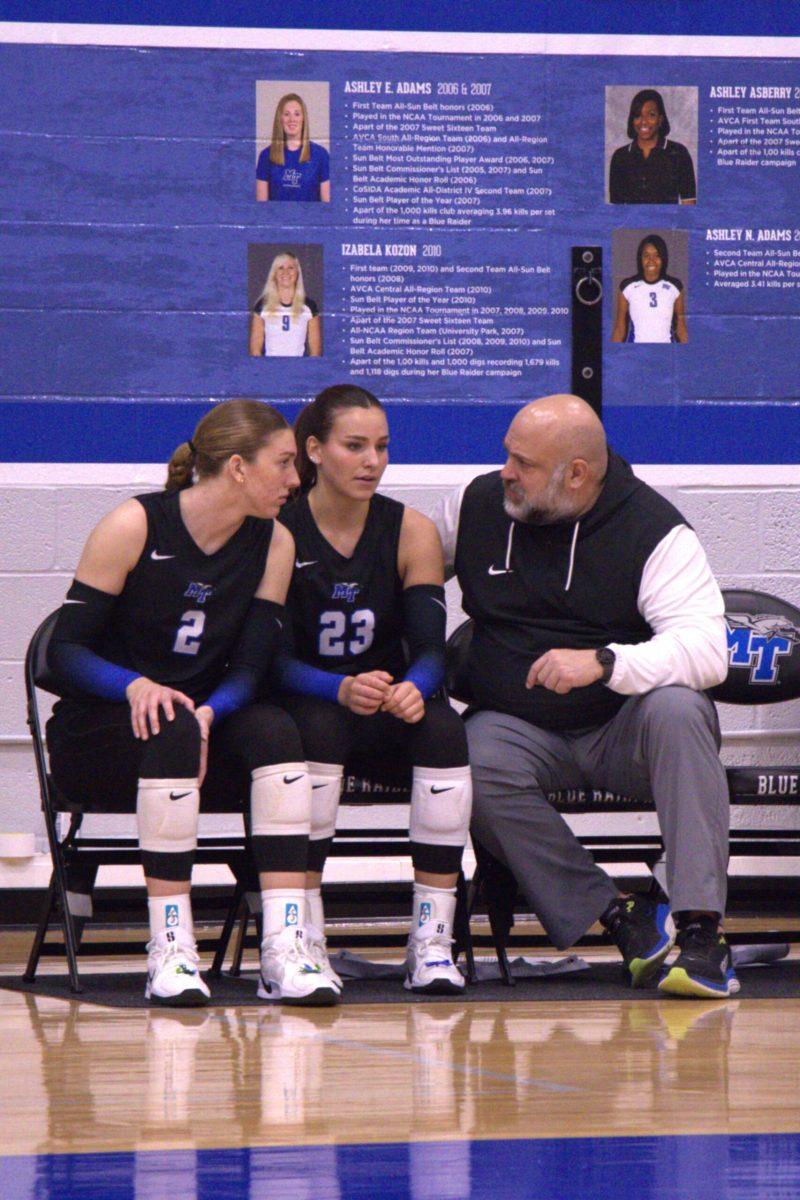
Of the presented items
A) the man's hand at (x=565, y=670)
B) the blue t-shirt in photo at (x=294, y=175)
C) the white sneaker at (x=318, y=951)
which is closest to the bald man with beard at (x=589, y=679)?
the man's hand at (x=565, y=670)

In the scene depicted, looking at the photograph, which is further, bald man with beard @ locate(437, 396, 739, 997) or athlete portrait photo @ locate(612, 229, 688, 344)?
athlete portrait photo @ locate(612, 229, 688, 344)

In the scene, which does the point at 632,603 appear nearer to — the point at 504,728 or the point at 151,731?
the point at 504,728

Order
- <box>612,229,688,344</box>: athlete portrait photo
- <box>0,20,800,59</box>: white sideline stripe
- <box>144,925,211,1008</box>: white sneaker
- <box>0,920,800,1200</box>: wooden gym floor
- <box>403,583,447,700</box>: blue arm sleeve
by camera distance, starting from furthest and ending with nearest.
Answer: <box>612,229,688,344</box>: athlete portrait photo
<box>0,20,800,59</box>: white sideline stripe
<box>403,583,447,700</box>: blue arm sleeve
<box>144,925,211,1008</box>: white sneaker
<box>0,920,800,1200</box>: wooden gym floor

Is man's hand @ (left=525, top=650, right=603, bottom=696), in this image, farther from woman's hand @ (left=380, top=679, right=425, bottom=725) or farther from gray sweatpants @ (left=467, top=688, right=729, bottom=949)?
woman's hand @ (left=380, top=679, right=425, bottom=725)

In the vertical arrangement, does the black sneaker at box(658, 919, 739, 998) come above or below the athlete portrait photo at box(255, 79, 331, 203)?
below

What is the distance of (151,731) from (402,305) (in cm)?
172

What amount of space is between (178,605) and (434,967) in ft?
2.72

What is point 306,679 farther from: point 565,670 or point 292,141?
point 292,141

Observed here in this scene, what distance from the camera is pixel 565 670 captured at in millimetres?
3391

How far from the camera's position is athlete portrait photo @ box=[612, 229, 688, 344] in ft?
15.0

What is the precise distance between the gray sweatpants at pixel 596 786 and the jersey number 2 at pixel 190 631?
0.58 metres

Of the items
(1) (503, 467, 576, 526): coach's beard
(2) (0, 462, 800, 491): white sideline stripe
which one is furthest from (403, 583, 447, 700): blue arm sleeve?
(2) (0, 462, 800, 491): white sideline stripe

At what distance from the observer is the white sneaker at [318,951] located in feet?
10.6

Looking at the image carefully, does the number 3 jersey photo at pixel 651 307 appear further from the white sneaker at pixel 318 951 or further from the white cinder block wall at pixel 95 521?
the white sneaker at pixel 318 951
